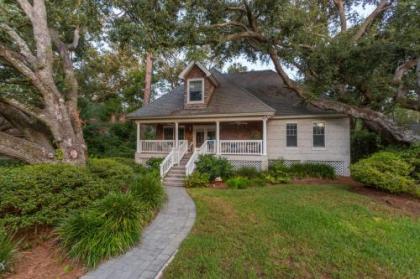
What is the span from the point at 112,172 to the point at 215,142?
7.71 m

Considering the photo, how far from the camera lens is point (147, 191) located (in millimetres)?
6613

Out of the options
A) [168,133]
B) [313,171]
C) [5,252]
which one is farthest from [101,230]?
[168,133]

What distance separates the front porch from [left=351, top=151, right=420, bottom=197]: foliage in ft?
16.3

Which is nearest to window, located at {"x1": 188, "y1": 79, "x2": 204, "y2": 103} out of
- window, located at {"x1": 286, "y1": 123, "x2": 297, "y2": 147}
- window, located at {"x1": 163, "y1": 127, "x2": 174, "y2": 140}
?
window, located at {"x1": 163, "y1": 127, "x2": 174, "y2": 140}

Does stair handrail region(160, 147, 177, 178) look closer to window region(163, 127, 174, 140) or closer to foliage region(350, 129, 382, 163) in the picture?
window region(163, 127, 174, 140)

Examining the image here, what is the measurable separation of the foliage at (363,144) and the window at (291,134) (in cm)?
434

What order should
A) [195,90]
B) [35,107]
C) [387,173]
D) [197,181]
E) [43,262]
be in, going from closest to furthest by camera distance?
1. [43,262]
2. [35,107]
3. [387,173]
4. [197,181]
5. [195,90]

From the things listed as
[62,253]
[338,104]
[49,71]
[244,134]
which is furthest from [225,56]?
[62,253]

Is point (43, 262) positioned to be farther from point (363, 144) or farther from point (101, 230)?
point (363, 144)

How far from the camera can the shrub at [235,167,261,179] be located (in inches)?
456

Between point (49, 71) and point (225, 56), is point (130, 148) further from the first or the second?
point (49, 71)

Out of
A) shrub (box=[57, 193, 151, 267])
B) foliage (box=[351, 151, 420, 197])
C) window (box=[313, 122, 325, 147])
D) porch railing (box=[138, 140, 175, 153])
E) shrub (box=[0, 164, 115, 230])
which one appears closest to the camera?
shrub (box=[57, 193, 151, 267])

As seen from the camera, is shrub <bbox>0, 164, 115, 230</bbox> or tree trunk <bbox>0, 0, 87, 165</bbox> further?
tree trunk <bbox>0, 0, 87, 165</bbox>

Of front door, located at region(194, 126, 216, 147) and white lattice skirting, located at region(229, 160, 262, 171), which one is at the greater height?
front door, located at region(194, 126, 216, 147)
